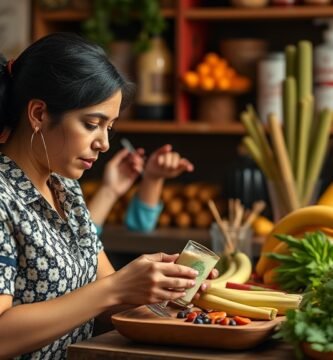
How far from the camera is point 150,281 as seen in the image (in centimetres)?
154

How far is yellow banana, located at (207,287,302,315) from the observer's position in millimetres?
1673

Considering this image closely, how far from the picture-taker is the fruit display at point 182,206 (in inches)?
152

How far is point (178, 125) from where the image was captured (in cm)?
394

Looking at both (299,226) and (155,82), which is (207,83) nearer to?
(155,82)

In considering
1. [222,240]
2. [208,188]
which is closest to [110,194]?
[222,240]

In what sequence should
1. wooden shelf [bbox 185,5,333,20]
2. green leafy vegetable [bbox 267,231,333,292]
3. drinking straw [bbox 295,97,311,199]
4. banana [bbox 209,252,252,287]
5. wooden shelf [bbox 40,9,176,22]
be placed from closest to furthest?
1. green leafy vegetable [bbox 267,231,333,292]
2. banana [bbox 209,252,252,287]
3. drinking straw [bbox 295,97,311,199]
4. wooden shelf [bbox 185,5,333,20]
5. wooden shelf [bbox 40,9,176,22]

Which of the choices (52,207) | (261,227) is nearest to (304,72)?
(261,227)

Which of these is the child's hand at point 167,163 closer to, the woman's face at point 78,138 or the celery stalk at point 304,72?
the celery stalk at point 304,72

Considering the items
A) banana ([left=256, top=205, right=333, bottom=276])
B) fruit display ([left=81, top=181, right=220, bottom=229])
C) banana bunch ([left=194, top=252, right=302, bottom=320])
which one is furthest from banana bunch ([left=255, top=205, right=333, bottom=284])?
fruit display ([left=81, top=181, right=220, bottom=229])

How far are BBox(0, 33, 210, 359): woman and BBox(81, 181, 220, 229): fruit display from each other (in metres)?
2.02

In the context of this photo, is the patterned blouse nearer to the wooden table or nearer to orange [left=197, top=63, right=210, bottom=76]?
the wooden table

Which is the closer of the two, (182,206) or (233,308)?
(233,308)

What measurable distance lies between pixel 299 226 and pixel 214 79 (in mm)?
1883

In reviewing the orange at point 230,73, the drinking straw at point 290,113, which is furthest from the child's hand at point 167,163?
the orange at point 230,73
